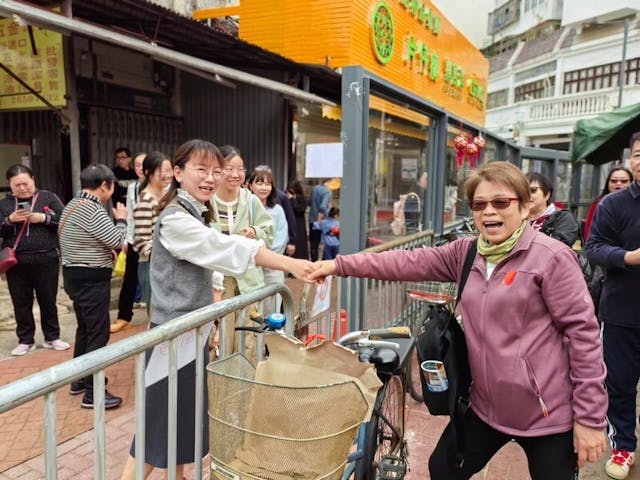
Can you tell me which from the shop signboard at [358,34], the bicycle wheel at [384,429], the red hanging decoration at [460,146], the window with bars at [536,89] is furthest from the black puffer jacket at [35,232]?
the window with bars at [536,89]

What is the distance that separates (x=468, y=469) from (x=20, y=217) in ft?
13.4

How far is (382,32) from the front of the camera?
410 inches

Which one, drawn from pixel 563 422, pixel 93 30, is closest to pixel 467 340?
pixel 563 422

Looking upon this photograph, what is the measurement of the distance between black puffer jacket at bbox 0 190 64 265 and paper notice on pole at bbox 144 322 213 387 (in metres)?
3.17

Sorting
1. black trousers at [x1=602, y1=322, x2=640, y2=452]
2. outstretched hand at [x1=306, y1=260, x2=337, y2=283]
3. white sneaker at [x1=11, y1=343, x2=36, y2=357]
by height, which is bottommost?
white sneaker at [x1=11, y1=343, x2=36, y2=357]

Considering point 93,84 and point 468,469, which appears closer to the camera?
point 468,469

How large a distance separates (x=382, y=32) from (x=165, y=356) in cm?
995

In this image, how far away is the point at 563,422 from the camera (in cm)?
190

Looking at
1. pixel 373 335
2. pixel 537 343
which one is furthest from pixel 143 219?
pixel 537 343

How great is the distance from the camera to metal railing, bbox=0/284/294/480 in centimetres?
122

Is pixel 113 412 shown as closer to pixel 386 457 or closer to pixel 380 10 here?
pixel 386 457

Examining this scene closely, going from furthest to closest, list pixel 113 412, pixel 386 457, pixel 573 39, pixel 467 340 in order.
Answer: pixel 573 39
pixel 113 412
pixel 386 457
pixel 467 340

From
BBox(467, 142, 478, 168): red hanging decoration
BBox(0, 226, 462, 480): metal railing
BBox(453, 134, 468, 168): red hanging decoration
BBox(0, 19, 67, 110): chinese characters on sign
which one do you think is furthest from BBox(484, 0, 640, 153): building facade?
BBox(0, 226, 462, 480): metal railing

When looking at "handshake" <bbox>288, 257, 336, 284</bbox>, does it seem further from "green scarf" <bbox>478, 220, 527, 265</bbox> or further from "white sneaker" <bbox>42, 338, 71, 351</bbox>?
Answer: "white sneaker" <bbox>42, 338, 71, 351</bbox>
